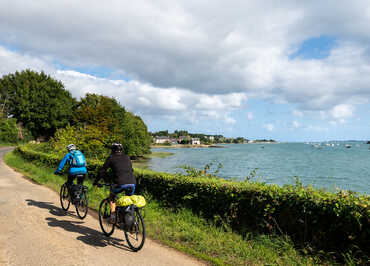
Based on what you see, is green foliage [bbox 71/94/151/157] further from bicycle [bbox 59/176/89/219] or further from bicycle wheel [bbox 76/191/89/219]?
bicycle wheel [bbox 76/191/89/219]

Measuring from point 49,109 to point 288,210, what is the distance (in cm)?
5832

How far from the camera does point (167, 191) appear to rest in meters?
8.41

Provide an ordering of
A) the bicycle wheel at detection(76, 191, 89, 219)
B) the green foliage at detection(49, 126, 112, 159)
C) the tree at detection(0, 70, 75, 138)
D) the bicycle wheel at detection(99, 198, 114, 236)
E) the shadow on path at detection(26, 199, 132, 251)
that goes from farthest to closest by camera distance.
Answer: the tree at detection(0, 70, 75, 138)
the green foliage at detection(49, 126, 112, 159)
the bicycle wheel at detection(76, 191, 89, 219)
the bicycle wheel at detection(99, 198, 114, 236)
the shadow on path at detection(26, 199, 132, 251)

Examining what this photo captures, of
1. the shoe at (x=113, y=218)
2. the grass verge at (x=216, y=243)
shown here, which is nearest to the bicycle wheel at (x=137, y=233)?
the shoe at (x=113, y=218)

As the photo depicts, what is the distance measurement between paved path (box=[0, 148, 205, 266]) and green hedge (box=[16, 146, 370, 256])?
1.91 metres

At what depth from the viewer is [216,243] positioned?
5625 millimetres

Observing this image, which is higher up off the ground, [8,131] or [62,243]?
[8,131]

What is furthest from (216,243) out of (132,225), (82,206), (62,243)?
(82,206)

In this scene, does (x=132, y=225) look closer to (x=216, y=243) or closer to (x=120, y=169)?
(x=120, y=169)

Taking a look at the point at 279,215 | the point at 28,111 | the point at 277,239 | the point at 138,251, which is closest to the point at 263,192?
the point at 279,215

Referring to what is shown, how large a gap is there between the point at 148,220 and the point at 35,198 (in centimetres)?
528

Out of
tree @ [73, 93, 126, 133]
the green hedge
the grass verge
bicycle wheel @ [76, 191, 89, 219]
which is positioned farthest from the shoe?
tree @ [73, 93, 126, 133]

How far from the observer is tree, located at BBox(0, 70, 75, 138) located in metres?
54.0

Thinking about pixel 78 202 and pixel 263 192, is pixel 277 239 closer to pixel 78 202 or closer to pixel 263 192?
pixel 263 192
